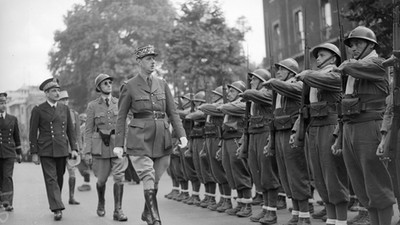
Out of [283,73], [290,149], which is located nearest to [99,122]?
[283,73]

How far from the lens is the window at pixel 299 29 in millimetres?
29875

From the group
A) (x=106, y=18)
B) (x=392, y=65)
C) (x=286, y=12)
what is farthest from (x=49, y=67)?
(x=392, y=65)

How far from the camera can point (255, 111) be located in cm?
1058

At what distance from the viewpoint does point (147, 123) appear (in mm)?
8945

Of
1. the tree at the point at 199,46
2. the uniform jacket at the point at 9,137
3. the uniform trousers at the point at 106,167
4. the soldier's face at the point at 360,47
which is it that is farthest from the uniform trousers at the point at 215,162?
the tree at the point at 199,46

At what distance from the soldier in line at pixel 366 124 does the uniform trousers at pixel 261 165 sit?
2.64 metres

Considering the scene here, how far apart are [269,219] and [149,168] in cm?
217

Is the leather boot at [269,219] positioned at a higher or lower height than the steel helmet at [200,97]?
lower

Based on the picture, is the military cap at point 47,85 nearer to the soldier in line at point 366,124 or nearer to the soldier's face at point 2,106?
the soldier's face at point 2,106

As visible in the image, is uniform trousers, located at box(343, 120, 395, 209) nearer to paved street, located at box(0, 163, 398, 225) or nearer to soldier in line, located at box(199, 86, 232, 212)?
paved street, located at box(0, 163, 398, 225)

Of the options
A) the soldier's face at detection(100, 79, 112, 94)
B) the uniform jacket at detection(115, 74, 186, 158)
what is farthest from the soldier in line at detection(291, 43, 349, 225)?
the soldier's face at detection(100, 79, 112, 94)

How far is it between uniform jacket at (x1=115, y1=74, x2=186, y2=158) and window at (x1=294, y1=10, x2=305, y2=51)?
20974 mm

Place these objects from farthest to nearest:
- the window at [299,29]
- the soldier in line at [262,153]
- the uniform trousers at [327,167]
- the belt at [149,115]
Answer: the window at [299,29]
the soldier in line at [262,153]
the belt at [149,115]
the uniform trousers at [327,167]

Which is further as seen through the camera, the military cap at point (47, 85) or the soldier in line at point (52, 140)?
the military cap at point (47, 85)
